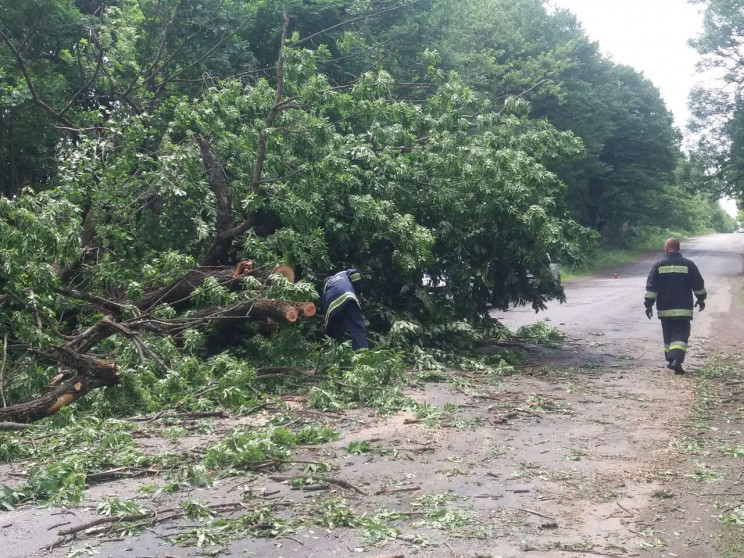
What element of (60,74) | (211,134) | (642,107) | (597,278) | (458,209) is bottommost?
(597,278)

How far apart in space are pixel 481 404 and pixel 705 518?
335 cm

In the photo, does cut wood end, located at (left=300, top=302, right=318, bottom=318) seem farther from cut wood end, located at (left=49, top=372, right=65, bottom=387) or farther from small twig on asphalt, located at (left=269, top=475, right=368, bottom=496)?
small twig on asphalt, located at (left=269, top=475, right=368, bottom=496)

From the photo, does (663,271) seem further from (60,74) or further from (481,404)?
(60,74)

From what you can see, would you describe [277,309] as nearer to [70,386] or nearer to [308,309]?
[308,309]

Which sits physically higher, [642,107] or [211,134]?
[642,107]

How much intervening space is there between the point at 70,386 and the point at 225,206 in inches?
146

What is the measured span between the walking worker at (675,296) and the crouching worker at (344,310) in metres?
3.75

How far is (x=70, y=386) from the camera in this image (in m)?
6.68

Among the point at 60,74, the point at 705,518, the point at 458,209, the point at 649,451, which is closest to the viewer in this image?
the point at 705,518

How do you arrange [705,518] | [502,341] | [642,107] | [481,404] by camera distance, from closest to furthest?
[705,518] → [481,404] → [502,341] → [642,107]

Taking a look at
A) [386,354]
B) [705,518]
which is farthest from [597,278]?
[705,518]

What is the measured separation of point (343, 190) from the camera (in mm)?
10117

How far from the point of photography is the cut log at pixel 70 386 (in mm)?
6418

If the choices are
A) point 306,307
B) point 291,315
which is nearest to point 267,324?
point 291,315
